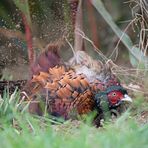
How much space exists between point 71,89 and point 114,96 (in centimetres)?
30

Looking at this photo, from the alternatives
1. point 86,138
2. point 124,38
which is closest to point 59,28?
point 124,38

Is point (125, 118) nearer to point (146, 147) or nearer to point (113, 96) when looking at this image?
point (146, 147)

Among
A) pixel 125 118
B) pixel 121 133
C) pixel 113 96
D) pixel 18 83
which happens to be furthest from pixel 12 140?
pixel 18 83

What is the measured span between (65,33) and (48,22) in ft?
0.69

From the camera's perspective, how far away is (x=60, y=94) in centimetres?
441

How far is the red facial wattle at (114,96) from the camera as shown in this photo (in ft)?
14.0

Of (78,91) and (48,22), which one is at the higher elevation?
(48,22)

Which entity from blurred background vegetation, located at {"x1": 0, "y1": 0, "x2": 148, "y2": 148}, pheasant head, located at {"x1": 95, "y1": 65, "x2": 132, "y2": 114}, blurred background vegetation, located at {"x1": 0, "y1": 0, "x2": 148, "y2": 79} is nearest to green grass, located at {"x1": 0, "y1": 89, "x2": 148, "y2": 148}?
pheasant head, located at {"x1": 95, "y1": 65, "x2": 132, "y2": 114}

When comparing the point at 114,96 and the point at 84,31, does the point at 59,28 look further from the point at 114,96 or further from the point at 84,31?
the point at 114,96

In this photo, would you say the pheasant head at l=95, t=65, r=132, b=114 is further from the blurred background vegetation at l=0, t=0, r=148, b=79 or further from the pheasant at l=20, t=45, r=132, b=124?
the blurred background vegetation at l=0, t=0, r=148, b=79

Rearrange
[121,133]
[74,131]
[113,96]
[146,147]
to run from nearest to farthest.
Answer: [146,147] → [121,133] → [74,131] → [113,96]

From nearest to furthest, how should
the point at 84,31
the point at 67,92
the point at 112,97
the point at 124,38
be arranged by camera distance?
the point at 112,97 < the point at 67,92 < the point at 124,38 < the point at 84,31

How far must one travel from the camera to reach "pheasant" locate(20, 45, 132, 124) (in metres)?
4.29

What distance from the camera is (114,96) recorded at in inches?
169
